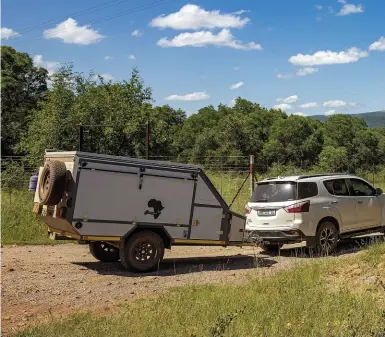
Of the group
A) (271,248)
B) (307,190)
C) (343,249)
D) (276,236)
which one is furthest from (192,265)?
(343,249)

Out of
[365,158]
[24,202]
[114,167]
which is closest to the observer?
[114,167]

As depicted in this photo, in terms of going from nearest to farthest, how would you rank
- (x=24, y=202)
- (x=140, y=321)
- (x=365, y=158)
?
(x=140, y=321)
(x=24, y=202)
(x=365, y=158)

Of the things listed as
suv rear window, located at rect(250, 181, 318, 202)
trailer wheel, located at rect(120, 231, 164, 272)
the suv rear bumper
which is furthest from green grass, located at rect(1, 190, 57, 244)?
Answer: suv rear window, located at rect(250, 181, 318, 202)

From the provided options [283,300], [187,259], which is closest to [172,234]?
[187,259]

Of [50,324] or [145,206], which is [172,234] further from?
[50,324]

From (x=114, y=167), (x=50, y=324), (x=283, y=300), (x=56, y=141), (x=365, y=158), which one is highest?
(x=365, y=158)

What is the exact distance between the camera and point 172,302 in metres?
6.84

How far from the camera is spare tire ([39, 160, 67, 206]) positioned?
9102 millimetres

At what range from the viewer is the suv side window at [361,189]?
12.9m

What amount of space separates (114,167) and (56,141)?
19822mm

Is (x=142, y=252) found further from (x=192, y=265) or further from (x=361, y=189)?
(x=361, y=189)

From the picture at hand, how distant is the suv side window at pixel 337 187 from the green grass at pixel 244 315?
4.63 metres

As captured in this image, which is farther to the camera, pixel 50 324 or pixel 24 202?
pixel 24 202

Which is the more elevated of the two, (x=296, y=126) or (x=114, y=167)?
(x=296, y=126)
